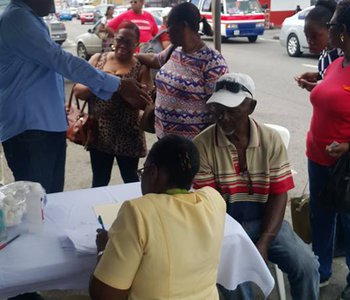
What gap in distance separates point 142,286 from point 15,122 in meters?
1.46

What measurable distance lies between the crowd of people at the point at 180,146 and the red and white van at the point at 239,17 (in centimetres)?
1411

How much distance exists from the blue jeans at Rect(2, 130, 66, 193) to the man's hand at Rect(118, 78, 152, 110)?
0.42m

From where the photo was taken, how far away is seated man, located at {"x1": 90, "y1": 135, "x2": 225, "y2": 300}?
1456 millimetres

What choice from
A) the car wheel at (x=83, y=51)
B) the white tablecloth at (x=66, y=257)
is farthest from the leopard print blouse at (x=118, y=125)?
the car wheel at (x=83, y=51)

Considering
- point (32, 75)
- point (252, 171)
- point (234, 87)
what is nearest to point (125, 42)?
point (32, 75)

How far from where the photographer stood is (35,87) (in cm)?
258

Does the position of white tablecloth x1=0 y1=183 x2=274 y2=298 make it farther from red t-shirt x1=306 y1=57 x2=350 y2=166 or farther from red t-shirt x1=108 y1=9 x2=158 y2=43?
red t-shirt x1=108 y1=9 x2=158 y2=43

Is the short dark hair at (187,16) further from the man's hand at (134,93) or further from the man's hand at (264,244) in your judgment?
the man's hand at (264,244)

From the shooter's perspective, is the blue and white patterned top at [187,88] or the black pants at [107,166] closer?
the blue and white patterned top at [187,88]

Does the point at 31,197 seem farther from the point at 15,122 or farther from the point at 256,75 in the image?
the point at 256,75

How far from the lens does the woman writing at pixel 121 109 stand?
10.7 ft

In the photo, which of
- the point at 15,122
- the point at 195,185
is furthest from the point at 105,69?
the point at 195,185

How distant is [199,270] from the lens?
A: 1.55 m

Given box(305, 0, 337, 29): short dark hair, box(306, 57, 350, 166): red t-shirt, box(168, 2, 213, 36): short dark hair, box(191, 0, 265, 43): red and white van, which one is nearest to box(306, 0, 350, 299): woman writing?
box(306, 57, 350, 166): red t-shirt
